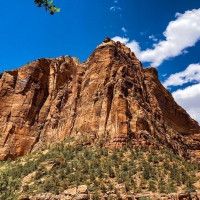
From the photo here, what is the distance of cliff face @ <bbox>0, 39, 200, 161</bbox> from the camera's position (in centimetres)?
5431

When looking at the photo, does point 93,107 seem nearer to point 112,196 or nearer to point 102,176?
point 102,176

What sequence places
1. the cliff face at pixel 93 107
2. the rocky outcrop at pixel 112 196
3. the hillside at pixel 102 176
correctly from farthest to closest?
the cliff face at pixel 93 107 → the hillside at pixel 102 176 → the rocky outcrop at pixel 112 196

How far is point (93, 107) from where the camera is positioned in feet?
194

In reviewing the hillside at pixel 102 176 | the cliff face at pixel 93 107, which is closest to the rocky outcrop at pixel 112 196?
the hillside at pixel 102 176

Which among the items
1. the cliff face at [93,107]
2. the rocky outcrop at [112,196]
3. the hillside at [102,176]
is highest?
the cliff face at [93,107]

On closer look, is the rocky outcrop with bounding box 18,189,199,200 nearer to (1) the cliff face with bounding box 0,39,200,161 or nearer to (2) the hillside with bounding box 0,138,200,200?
(2) the hillside with bounding box 0,138,200,200

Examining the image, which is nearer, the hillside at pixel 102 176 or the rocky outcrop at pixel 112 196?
the rocky outcrop at pixel 112 196

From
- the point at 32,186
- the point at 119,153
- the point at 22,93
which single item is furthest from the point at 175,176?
the point at 22,93

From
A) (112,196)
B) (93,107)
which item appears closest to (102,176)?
(112,196)

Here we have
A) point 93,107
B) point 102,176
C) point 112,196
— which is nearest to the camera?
point 112,196

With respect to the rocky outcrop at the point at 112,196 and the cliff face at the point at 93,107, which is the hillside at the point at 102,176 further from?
the cliff face at the point at 93,107

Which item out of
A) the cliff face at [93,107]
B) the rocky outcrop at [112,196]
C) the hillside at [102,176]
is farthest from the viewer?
the cliff face at [93,107]

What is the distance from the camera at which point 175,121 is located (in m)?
84.7

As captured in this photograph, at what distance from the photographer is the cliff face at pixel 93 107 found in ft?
178
